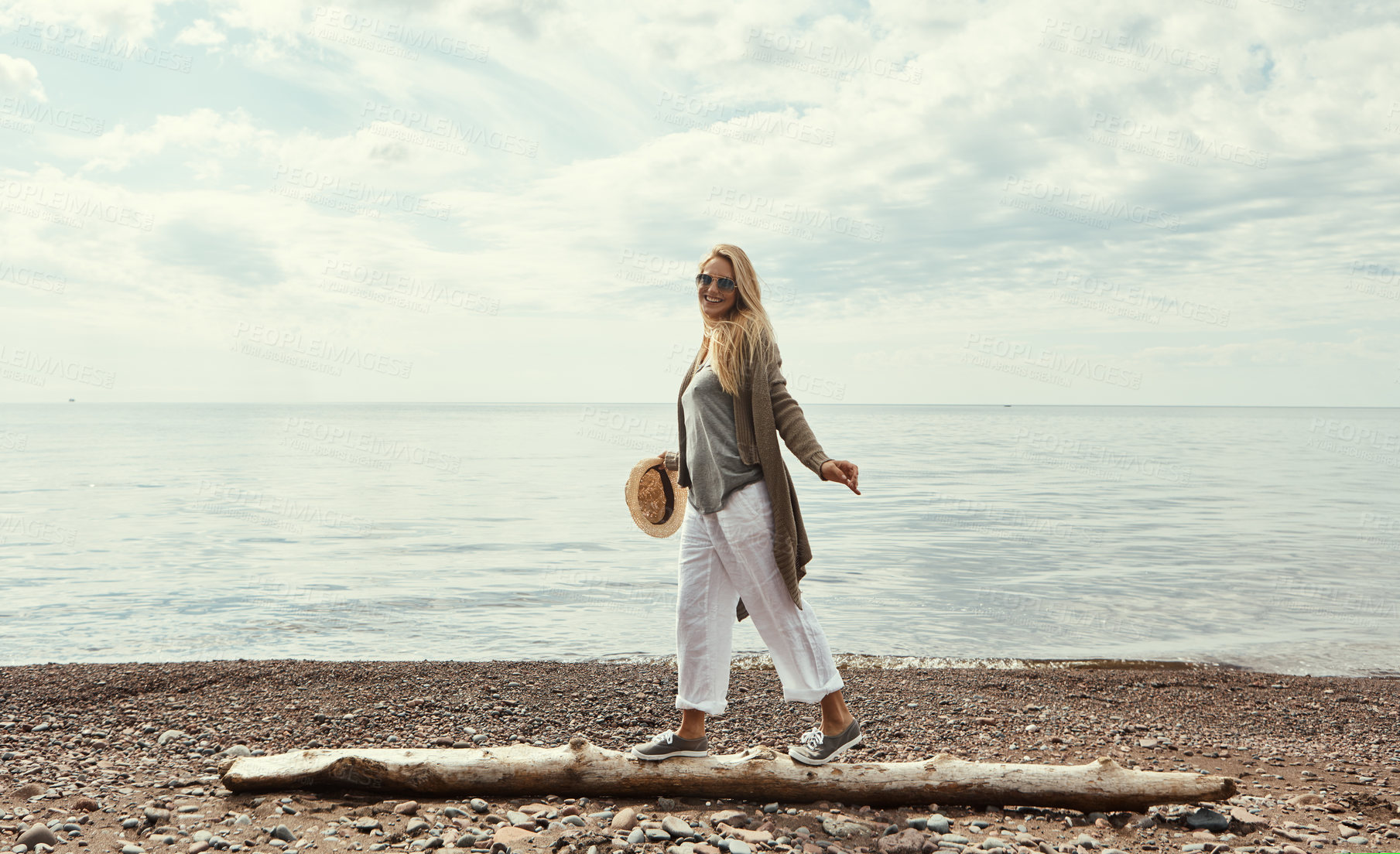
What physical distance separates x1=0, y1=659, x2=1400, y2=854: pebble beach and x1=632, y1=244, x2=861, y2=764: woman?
1.60 feet

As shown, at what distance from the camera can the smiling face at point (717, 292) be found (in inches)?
181

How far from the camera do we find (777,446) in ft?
14.3

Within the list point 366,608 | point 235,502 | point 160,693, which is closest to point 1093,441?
point 235,502

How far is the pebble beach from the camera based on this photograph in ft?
13.4

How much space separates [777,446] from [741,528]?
0.43 meters

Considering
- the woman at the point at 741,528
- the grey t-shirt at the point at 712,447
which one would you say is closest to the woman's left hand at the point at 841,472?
the woman at the point at 741,528

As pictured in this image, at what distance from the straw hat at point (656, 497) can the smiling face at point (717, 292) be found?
1.03 meters

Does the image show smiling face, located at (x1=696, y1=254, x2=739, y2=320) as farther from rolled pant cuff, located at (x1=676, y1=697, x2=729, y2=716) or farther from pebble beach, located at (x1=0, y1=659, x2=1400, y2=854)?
pebble beach, located at (x1=0, y1=659, x2=1400, y2=854)

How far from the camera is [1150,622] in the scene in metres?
11.8

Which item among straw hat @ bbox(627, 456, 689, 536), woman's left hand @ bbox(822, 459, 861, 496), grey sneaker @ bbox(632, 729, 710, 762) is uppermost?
woman's left hand @ bbox(822, 459, 861, 496)

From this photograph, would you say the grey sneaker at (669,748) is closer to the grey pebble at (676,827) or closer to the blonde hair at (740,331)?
the grey pebble at (676,827)

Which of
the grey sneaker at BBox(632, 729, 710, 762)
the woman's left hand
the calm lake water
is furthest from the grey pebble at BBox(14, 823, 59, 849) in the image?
the calm lake water

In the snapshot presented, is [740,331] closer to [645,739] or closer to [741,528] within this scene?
[741,528]

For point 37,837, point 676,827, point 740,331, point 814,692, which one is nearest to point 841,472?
point 740,331
